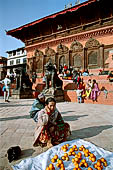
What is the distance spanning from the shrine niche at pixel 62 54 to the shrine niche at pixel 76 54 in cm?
73

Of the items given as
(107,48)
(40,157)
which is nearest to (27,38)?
(107,48)

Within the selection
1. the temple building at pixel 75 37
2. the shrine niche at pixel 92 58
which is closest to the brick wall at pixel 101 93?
the shrine niche at pixel 92 58

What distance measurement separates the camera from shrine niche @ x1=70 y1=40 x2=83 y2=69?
640 inches

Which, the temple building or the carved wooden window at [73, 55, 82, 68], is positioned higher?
the temple building

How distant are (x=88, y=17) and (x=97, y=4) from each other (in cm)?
175

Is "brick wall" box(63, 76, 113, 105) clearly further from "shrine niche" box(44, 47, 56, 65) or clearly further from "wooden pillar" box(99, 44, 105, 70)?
"shrine niche" box(44, 47, 56, 65)

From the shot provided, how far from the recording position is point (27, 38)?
2092 cm

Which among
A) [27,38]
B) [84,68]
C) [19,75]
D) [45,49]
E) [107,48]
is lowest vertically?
[19,75]

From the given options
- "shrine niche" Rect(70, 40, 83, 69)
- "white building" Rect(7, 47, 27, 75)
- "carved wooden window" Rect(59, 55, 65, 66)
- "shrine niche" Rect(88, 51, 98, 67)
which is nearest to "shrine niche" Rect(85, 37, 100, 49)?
"shrine niche" Rect(88, 51, 98, 67)

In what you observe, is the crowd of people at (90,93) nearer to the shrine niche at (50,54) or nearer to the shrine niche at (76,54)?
the shrine niche at (76,54)

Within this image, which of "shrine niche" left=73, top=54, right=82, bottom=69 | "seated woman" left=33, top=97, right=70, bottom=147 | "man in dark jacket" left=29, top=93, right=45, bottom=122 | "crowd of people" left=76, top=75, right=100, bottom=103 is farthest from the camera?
"shrine niche" left=73, top=54, right=82, bottom=69

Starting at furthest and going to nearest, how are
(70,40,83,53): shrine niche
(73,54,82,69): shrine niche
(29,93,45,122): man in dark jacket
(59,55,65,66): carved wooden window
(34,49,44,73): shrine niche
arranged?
(34,49,44,73): shrine niche
(59,55,65,66): carved wooden window
(73,54,82,69): shrine niche
(70,40,83,53): shrine niche
(29,93,45,122): man in dark jacket

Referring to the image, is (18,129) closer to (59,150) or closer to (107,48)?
(59,150)

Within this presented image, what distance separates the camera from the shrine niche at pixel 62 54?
1711cm
